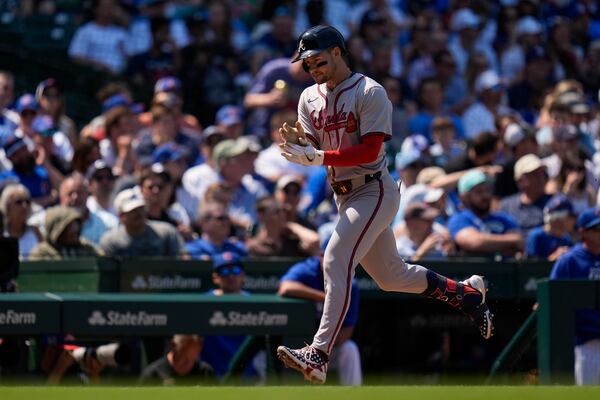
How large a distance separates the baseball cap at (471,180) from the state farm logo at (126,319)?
3.49 meters

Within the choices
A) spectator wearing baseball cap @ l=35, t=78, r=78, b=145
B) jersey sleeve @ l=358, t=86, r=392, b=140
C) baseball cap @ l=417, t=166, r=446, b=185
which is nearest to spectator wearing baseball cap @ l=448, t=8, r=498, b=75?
baseball cap @ l=417, t=166, r=446, b=185

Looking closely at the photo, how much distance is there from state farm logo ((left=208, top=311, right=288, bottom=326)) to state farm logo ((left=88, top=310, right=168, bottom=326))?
0.41m

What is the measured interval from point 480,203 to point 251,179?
2480 millimetres

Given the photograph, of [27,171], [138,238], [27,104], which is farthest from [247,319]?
[27,104]

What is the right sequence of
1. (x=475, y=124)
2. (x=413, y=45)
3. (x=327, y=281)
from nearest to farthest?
(x=327, y=281)
(x=475, y=124)
(x=413, y=45)

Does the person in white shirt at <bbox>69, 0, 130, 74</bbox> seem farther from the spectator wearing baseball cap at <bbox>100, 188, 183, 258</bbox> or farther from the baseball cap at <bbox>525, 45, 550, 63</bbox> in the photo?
the baseball cap at <bbox>525, 45, 550, 63</bbox>

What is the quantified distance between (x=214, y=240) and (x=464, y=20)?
28.0 feet

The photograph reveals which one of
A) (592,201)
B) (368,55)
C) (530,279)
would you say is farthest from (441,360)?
(368,55)

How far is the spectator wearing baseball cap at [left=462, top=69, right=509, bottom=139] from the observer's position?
53.5 feet

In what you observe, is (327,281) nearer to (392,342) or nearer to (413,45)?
(392,342)

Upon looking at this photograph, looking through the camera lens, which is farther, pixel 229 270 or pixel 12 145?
pixel 12 145

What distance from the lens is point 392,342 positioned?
12141mm

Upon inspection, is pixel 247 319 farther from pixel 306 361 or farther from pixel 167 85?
pixel 167 85

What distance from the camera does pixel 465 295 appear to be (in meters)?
8.28
